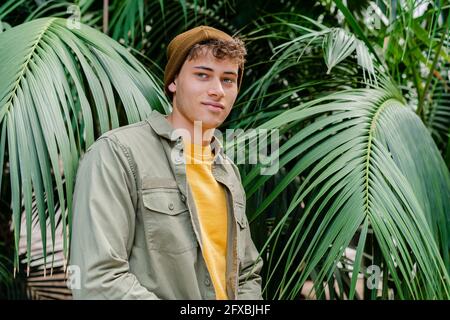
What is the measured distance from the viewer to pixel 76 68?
135 centimetres

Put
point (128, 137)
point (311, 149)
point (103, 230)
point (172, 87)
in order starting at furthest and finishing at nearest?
1. point (311, 149)
2. point (172, 87)
3. point (128, 137)
4. point (103, 230)

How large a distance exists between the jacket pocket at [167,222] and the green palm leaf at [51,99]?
159 millimetres

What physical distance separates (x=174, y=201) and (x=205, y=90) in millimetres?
197

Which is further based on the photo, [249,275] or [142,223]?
[249,275]

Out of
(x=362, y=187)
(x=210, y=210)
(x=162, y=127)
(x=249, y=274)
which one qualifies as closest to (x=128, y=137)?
(x=162, y=127)

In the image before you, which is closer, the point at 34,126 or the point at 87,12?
the point at 34,126

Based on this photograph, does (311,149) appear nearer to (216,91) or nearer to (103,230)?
(216,91)

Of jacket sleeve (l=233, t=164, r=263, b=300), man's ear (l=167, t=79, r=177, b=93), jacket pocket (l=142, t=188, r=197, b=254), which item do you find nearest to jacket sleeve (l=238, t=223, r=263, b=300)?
jacket sleeve (l=233, t=164, r=263, b=300)

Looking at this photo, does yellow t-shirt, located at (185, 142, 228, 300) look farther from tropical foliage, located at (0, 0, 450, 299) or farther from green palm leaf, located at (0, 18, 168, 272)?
green palm leaf, located at (0, 18, 168, 272)

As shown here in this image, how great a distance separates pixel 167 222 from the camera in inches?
42.1
